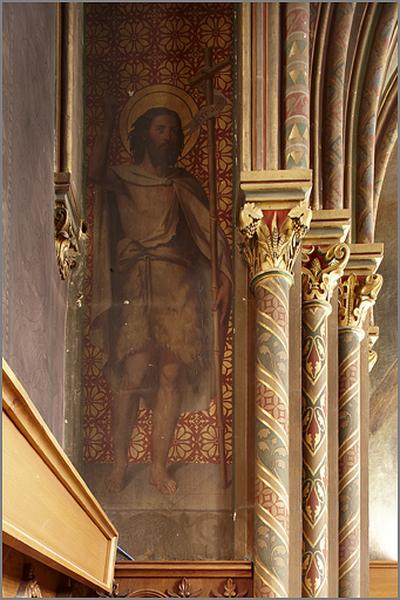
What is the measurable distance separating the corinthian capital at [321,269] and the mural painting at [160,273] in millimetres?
998

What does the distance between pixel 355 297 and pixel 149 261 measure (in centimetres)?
259

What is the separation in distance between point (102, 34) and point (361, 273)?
9.41ft

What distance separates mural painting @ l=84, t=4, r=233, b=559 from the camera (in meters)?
6.82

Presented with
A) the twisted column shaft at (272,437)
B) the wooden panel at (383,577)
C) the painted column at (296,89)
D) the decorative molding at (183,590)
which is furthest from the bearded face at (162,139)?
the wooden panel at (383,577)

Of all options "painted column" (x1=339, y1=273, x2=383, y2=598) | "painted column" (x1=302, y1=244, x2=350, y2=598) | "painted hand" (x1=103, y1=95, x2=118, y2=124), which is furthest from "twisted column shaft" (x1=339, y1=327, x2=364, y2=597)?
"painted hand" (x1=103, y1=95, x2=118, y2=124)

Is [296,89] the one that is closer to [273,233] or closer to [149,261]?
[273,233]

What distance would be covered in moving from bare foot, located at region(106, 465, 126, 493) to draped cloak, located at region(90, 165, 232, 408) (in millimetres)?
470

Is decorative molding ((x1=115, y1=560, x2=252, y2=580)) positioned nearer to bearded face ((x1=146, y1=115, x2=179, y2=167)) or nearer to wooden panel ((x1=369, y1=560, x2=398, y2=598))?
bearded face ((x1=146, y1=115, x2=179, y2=167))

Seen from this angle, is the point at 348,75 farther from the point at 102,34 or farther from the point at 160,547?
the point at 160,547

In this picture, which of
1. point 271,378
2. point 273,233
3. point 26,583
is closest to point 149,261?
point 273,233

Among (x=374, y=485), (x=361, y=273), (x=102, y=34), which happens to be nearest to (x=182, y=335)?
(x=102, y=34)

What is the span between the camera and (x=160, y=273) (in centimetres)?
714

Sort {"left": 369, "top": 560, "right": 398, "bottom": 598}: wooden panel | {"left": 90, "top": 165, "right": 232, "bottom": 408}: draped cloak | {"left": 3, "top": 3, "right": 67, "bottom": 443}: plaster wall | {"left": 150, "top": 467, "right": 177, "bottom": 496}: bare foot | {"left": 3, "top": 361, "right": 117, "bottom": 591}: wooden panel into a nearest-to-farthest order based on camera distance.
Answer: {"left": 3, "top": 361, "right": 117, "bottom": 591}: wooden panel → {"left": 3, "top": 3, "right": 67, "bottom": 443}: plaster wall → {"left": 150, "top": 467, "right": 177, "bottom": 496}: bare foot → {"left": 90, "top": 165, "right": 232, "bottom": 408}: draped cloak → {"left": 369, "top": 560, "right": 398, "bottom": 598}: wooden panel

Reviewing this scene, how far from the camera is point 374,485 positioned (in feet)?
45.4
